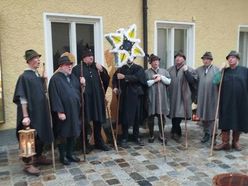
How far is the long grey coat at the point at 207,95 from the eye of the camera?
18.6 ft

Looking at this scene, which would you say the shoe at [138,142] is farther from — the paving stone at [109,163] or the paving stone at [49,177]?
the paving stone at [49,177]

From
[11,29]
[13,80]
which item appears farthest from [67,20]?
[13,80]

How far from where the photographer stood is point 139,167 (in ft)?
15.5

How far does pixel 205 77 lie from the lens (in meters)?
5.71

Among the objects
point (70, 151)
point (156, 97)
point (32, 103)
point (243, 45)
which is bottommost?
point (70, 151)

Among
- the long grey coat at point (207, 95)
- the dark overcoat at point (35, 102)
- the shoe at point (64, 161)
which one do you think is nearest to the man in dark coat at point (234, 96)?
the long grey coat at point (207, 95)

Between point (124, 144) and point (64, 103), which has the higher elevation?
point (64, 103)

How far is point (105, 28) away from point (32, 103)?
2.58 m

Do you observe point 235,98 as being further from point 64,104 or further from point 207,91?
point 64,104

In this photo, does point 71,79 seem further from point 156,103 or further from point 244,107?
point 244,107

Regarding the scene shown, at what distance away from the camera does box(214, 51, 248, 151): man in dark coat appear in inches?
209

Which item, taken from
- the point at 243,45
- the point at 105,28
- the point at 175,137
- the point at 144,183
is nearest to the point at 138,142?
the point at 175,137

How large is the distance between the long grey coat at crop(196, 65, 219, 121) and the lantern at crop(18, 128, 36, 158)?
3.11 m

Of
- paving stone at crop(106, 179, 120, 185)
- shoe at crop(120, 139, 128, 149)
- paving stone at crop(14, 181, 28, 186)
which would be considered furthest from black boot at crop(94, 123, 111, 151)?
paving stone at crop(14, 181, 28, 186)
